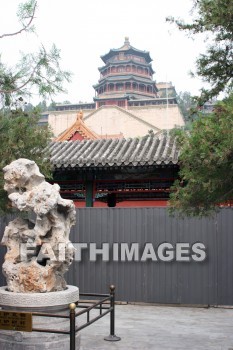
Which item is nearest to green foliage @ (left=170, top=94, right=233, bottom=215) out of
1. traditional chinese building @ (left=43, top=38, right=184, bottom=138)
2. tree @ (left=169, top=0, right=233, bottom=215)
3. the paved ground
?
tree @ (left=169, top=0, right=233, bottom=215)

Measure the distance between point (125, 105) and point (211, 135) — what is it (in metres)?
51.4

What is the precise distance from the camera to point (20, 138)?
283 inches

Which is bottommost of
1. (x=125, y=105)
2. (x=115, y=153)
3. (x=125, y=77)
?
(x=115, y=153)

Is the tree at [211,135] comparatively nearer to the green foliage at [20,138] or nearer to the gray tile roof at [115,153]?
the green foliage at [20,138]

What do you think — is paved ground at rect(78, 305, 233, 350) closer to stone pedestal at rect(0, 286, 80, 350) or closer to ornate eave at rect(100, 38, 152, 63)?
stone pedestal at rect(0, 286, 80, 350)

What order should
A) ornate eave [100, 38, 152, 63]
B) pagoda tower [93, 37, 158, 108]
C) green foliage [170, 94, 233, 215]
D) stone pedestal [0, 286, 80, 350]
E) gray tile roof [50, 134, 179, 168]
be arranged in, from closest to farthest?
1. green foliage [170, 94, 233, 215]
2. stone pedestal [0, 286, 80, 350]
3. gray tile roof [50, 134, 179, 168]
4. pagoda tower [93, 37, 158, 108]
5. ornate eave [100, 38, 152, 63]

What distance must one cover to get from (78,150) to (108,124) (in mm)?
32623

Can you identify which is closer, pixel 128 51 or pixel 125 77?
pixel 125 77

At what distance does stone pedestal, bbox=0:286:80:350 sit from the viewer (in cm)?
569

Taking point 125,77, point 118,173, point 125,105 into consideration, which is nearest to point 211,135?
point 118,173

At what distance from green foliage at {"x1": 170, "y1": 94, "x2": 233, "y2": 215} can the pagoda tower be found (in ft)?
169

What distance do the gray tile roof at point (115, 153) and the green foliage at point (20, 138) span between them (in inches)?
124

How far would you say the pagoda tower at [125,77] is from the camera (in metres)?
59.7

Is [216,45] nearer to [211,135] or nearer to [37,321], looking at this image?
[211,135]
